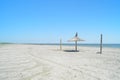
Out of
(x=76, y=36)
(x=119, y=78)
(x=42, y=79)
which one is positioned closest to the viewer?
(x=42, y=79)

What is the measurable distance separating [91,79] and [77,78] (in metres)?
0.52

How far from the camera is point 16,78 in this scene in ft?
17.6

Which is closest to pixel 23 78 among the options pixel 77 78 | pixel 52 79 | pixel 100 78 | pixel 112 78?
pixel 52 79

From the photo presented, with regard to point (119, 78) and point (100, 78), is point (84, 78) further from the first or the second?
point (119, 78)

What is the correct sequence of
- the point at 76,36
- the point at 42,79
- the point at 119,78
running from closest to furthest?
the point at 42,79, the point at 119,78, the point at 76,36

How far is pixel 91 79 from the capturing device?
5.39 metres

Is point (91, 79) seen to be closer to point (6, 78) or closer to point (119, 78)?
point (119, 78)

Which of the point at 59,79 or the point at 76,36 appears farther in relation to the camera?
the point at 76,36

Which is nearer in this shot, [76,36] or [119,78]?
[119,78]

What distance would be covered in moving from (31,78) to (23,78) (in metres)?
0.29

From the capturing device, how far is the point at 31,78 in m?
5.40

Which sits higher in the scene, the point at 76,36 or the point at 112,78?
the point at 76,36

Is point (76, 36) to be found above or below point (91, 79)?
above

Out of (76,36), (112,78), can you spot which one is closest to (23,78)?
(112,78)
